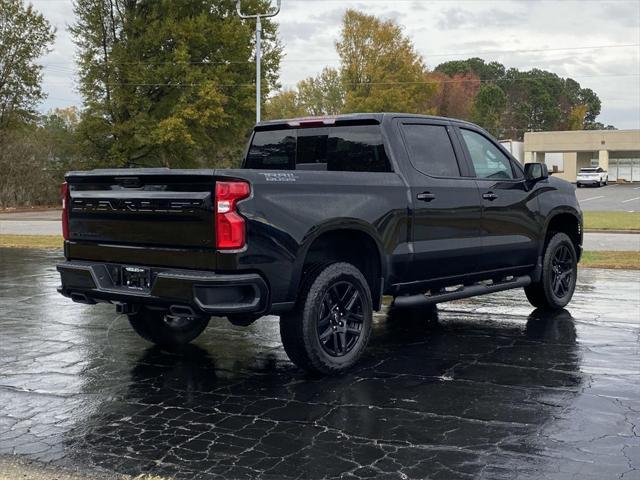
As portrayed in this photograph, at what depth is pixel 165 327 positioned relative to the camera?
6863 mm

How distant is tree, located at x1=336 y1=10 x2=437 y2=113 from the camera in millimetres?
49531

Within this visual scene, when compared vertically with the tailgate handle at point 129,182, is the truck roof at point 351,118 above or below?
above

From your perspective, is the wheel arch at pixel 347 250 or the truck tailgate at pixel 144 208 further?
the wheel arch at pixel 347 250

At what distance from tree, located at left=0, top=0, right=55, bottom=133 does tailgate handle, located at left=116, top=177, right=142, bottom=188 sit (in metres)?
38.2

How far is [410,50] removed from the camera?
171 ft

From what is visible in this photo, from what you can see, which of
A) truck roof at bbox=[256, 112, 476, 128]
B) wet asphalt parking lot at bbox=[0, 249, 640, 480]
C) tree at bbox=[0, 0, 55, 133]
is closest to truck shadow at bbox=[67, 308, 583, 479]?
wet asphalt parking lot at bbox=[0, 249, 640, 480]

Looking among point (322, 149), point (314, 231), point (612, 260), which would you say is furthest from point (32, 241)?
point (314, 231)

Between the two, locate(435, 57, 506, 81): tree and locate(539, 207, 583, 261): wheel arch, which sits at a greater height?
locate(435, 57, 506, 81): tree

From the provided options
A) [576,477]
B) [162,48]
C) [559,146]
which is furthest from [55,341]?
[559,146]

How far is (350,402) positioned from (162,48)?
3446 cm

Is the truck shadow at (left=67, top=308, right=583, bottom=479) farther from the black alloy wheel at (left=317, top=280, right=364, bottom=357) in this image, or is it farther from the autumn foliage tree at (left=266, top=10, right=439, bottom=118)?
the autumn foliage tree at (left=266, top=10, right=439, bottom=118)

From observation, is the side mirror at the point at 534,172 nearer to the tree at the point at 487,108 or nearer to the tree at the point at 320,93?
the tree at the point at 320,93

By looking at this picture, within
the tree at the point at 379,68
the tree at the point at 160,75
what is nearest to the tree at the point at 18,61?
the tree at the point at 160,75

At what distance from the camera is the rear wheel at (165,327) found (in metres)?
6.77
